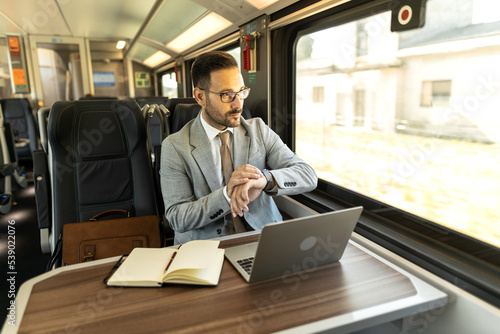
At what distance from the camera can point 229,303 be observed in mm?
1048

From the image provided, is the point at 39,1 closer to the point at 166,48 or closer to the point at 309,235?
the point at 166,48

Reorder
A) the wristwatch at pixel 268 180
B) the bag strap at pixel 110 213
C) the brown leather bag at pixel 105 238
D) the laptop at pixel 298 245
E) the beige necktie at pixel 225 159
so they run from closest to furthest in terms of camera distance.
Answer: the laptop at pixel 298 245 < the wristwatch at pixel 268 180 < the brown leather bag at pixel 105 238 < the beige necktie at pixel 225 159 < the bag strap at pixel 110 213

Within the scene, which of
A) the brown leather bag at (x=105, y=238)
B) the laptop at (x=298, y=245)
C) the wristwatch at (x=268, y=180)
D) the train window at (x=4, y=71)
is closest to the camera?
the laptop at (x=298, y=245)

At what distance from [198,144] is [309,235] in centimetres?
88

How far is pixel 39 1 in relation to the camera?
4477 millimetres

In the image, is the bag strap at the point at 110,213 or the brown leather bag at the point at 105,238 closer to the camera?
the brown leather bag at the point at 105,238

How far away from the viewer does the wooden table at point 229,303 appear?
37.6 inches

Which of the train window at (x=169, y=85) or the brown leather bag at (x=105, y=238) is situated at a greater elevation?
the train window at (x=169, y=85)

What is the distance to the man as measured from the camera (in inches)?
63.8

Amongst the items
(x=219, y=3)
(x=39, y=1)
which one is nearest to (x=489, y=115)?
(x=219, y=3)

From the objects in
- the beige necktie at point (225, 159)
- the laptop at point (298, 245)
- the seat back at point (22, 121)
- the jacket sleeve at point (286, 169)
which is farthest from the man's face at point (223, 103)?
the seat back at point (22, 121)

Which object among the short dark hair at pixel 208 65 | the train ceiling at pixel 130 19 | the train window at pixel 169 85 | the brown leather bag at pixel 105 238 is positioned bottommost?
the brown leather bag at pixel 105 238

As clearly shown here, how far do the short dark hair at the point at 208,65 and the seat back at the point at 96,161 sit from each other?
63 centimetres

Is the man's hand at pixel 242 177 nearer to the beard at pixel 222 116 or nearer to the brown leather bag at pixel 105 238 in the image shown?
the beard at pixel 222 116
